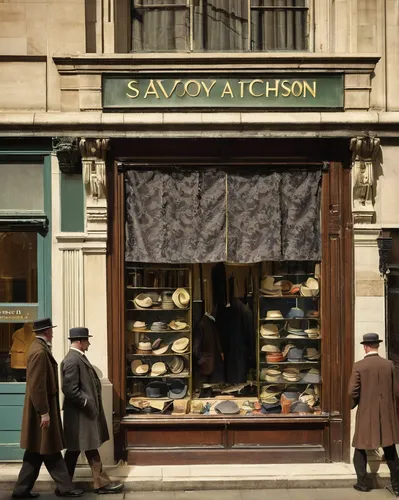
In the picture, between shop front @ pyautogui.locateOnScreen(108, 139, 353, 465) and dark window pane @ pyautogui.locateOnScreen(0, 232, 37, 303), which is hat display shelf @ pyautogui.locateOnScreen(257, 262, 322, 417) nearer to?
shop front @ pyautogui.locateOnScreen(108, 139, 353, 465)

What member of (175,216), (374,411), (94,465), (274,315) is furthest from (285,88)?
(94,465)

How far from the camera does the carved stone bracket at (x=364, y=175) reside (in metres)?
9.88

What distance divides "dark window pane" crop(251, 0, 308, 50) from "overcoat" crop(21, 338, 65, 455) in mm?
5073

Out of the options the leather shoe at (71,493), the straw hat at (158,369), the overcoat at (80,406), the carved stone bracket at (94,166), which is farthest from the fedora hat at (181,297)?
the leather shoe at (71,493)

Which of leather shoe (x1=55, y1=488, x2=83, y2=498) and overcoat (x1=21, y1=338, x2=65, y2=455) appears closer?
Result: overcoat (x1=21, y1=338, x2=65, y2=455)

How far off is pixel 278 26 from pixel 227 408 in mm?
5224

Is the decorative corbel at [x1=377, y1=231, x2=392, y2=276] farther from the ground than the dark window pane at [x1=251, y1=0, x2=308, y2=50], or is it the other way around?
the dark window pane at [x1=251, y1=0, x2=308, y2=50]

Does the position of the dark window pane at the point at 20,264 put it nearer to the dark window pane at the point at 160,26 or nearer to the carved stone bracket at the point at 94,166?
the carved stone bracket at the point at 94,166

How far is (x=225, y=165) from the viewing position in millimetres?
10203

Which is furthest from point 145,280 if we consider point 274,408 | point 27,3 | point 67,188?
point 27,3

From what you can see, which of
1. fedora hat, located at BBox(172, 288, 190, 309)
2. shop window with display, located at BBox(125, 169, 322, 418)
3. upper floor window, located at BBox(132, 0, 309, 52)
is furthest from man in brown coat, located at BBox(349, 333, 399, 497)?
upper floor window, located at BBox(132, 0, 309, 52)

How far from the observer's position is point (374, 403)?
913 centimetres

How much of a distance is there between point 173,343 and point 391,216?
3353 mm

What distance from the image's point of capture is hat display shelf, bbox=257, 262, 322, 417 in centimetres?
1048
